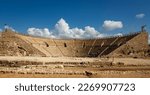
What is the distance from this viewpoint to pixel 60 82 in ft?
56.6

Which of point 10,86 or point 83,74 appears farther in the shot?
point 83,74

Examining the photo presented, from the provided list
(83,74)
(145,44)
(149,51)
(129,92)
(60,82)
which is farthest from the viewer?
(145,44)

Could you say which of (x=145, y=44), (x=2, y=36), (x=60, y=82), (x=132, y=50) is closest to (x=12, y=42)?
(x=2, y=36)

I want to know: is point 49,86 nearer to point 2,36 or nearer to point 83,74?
point 83,74

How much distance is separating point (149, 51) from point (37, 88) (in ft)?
195

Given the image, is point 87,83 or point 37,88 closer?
point 37,88

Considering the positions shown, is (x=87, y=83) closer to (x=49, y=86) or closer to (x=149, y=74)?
(x=49, y=86)

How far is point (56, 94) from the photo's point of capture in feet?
→ 49.4

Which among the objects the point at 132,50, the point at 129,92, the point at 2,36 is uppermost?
the point at 2,36

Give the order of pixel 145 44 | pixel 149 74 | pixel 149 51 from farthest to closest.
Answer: pixel 145 44
pixel 149 51
pixel 149 74

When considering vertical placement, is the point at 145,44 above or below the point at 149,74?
above

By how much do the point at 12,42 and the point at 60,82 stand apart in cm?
6016

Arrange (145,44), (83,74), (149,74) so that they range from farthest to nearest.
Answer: (145,44) < (149,74) < (83,74)

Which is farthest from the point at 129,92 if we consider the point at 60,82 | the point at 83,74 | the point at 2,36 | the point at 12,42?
the point at 2,36
